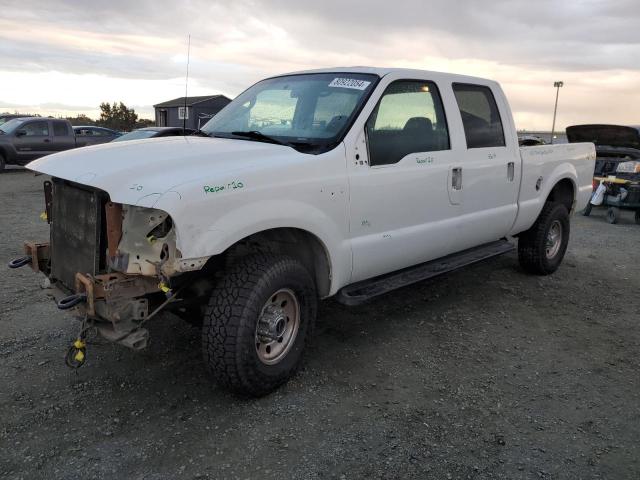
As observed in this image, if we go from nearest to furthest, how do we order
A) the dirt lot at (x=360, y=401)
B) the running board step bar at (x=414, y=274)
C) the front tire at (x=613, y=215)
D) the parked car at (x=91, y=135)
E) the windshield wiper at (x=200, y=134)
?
1. the dirt lot at (x=360, y=401)
2. the running board step bar at (x=414, y=274)
3. the windshield wiper at (x=200, y=134)
4. the front tire at (x=613, y=215)
5. the parked car at (x=91, y=135)

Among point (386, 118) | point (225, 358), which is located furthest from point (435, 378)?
point (386, 118)

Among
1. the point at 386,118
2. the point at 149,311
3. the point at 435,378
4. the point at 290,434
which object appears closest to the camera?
the point at 290,434

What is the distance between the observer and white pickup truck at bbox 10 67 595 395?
9.72ft

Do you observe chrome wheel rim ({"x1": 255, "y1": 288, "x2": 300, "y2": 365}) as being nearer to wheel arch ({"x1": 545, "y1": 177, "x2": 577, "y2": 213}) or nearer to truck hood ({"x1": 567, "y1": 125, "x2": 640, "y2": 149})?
wheel arch ({"x1": 545, "y1": 177, "x2": 577, "y2": 213})

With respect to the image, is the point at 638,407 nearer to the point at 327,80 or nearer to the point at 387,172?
the point at 387,172

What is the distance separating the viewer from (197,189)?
2857 millimetres

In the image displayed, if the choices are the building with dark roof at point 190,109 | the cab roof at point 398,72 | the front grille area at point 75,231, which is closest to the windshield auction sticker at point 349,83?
the cab roof at point 398,72

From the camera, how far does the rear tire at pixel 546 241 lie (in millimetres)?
6109

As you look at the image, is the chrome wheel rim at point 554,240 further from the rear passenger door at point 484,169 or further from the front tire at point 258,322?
the front tire at point 258,322

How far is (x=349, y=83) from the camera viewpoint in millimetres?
4125

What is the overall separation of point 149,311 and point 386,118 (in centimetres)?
216

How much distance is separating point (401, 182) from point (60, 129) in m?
16.3

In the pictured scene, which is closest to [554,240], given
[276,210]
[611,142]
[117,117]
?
[276,210]

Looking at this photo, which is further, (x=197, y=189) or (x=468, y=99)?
(x=468, y=99)
